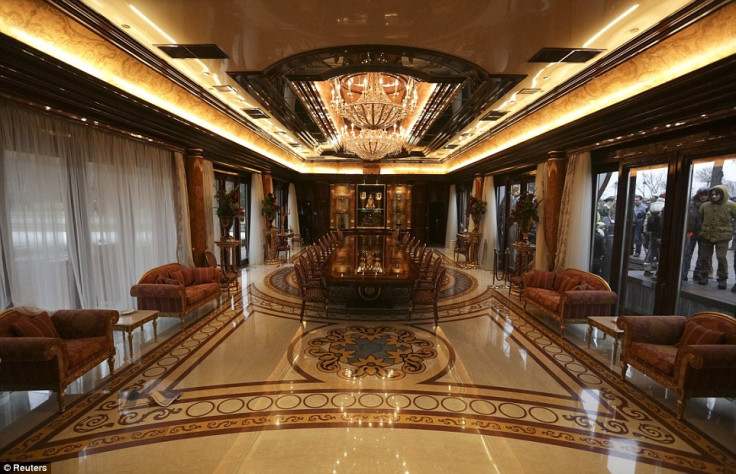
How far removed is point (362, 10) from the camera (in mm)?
3008

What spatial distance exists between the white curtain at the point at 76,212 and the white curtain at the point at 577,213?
7.32 metres

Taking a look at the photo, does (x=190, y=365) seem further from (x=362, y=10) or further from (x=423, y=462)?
(x=362, y=10)

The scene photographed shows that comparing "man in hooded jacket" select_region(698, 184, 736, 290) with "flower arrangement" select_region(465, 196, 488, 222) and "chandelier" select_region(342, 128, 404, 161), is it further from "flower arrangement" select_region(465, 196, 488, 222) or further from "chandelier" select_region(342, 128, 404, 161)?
"flower arrangement" select_region(465, 196, 488, 222)

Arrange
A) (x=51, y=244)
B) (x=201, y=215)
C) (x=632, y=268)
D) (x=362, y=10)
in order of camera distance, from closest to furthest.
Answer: (x=362, y=10) < (x=51, y=244) < (x=632, y=268) < (x=201, y=215)

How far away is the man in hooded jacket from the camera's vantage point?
3.76 meters

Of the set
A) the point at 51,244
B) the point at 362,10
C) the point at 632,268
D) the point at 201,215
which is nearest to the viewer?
the point at 362,10

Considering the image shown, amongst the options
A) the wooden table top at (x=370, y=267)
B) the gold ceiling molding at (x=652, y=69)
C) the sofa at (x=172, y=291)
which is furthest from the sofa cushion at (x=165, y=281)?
the gold ceiling molding at (x=652, y=69)

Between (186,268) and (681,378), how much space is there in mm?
6925

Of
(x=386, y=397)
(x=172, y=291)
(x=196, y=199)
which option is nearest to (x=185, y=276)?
(x=172, y=291)

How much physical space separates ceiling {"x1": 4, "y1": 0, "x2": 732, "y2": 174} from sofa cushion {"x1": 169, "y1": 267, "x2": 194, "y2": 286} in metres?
2.73

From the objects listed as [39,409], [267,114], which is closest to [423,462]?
[39,409]

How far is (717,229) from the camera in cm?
387

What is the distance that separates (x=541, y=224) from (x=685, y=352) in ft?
13.2

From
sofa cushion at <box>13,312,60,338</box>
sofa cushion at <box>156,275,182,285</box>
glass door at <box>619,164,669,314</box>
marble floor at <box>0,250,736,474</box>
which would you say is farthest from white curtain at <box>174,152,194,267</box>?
glass door at <box>619,164,669,314</box>
